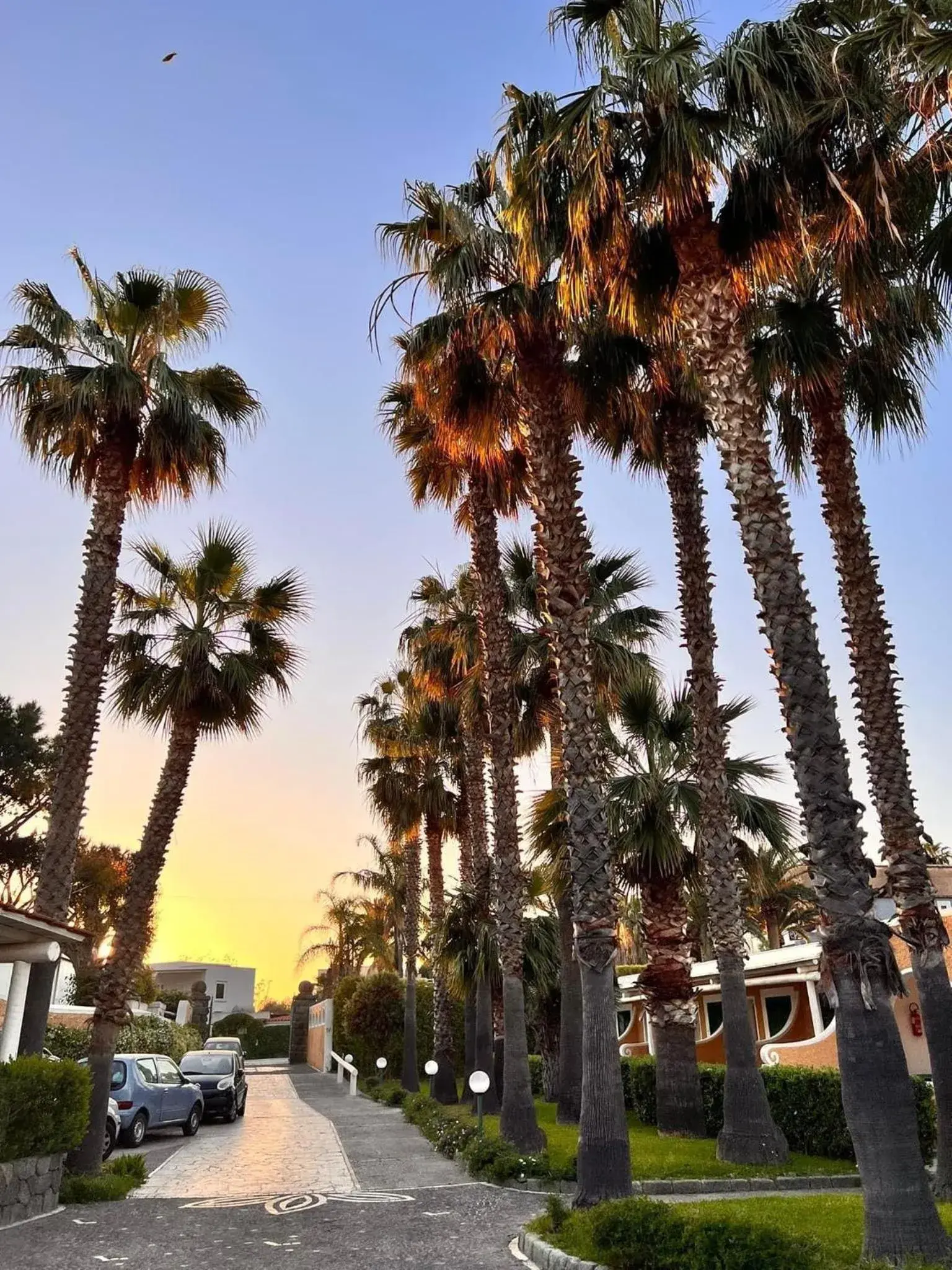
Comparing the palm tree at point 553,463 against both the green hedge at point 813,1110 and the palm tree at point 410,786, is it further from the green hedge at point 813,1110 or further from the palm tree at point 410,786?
the palm tree at point 410,786

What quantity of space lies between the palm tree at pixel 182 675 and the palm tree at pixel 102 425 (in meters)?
1.73

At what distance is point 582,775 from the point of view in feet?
35.5

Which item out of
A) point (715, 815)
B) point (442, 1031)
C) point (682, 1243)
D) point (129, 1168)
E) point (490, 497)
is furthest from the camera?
point (442, 1031)

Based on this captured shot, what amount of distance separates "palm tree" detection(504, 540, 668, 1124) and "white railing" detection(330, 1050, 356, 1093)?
14.9 meters

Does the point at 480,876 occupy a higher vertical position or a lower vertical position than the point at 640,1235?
higher

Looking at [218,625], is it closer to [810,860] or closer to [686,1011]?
[686,1011]

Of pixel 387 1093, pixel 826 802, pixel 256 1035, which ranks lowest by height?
pixel 387 1093

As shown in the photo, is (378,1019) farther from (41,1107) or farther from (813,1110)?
(41,1107)

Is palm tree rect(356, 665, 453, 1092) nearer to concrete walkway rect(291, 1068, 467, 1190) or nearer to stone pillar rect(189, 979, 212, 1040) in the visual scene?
concrete walkway rect(291, 1068, 467, 1190)

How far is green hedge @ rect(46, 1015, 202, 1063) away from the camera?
79.7 feet

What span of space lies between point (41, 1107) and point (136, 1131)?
820cm

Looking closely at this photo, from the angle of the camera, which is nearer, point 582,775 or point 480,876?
point 582,775

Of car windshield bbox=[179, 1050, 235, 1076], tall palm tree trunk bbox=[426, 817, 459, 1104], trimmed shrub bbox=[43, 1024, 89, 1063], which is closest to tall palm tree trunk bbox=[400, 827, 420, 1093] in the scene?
tall palm tree trunk bbox=[426, 817, 459, 1104]

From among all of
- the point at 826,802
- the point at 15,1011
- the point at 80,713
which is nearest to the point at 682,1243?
the point at 826,802
